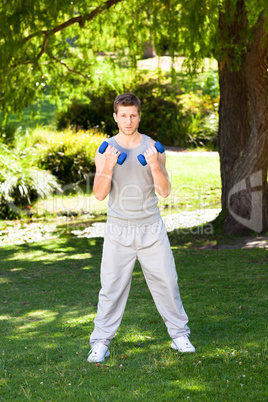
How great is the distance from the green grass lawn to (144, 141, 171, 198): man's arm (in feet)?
4.09

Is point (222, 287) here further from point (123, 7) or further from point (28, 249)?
point (123, 7)

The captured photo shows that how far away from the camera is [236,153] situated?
364 inches

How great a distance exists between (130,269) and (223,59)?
5.69m

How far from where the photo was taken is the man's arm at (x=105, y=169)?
3.64 metres

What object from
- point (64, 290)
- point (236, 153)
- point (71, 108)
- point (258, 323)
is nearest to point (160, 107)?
point (71, 108)

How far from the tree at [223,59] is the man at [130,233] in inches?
156

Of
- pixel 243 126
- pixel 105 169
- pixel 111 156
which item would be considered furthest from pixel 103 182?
pixel 243 126

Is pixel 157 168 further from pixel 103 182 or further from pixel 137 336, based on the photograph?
pixel 137 336

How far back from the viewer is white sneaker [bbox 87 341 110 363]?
398 cm

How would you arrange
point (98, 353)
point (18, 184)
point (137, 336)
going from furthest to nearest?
→ point (18, 184) < point (137, 336) < point (98, 353)

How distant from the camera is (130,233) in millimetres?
3891

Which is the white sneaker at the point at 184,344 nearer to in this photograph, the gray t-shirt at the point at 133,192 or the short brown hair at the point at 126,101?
the gray t-shirt at the point at 133,192

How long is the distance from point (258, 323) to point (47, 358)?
1.89 meters

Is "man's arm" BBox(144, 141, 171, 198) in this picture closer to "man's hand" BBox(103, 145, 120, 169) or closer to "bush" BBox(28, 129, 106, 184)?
"man's hand" BBox(103, 145, 120, 169)
